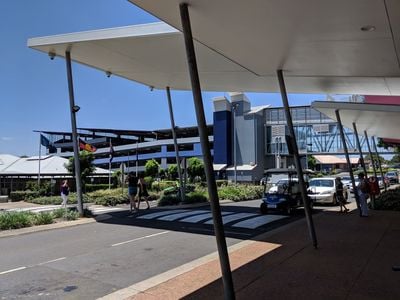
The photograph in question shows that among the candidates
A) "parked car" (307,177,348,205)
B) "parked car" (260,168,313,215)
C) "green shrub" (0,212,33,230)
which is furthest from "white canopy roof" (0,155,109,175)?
"parked car" (260,168,313,215)

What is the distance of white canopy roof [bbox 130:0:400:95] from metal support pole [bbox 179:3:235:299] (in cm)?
47

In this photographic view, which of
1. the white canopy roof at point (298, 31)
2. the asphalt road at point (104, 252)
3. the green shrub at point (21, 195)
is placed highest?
the white canopy roof at point (298, 31)

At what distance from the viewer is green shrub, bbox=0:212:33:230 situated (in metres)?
13.6

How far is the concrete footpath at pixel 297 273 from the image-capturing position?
609 cm

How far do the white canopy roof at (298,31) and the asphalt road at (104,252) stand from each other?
4392 millimetres

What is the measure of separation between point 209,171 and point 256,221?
10517mm

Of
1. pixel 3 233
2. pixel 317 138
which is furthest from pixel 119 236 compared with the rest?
pixel 317 138

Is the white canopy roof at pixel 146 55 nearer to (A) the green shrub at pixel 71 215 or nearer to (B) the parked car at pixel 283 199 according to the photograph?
(B) the parked car at pixel 283 199

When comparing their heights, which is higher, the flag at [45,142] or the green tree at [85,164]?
the flag at [45,142]

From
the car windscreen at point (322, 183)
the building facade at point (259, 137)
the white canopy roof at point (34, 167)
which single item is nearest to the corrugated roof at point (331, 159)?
the building facade at point (259, 137)

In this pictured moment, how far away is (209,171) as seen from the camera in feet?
17.2

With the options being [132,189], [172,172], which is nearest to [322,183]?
[132,189]

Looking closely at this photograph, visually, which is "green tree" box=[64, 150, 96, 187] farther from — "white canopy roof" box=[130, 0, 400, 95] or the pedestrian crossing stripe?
"white canopy roof" box=[130, 0, 400, 95]

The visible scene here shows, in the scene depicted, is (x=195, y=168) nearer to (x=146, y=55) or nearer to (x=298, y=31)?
(x=146, y=55)
